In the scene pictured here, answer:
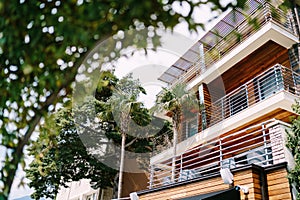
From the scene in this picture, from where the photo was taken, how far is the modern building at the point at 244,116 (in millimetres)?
6887

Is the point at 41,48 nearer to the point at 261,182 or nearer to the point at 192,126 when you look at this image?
the point at 261,182

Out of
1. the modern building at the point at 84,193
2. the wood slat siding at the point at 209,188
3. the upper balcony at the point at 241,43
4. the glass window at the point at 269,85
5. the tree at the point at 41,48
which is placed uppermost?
the upper balcony at the point at 241,43

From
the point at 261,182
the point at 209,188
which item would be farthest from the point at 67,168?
the point at 261,182

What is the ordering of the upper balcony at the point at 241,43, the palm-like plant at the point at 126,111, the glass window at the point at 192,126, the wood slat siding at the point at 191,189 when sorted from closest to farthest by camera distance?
1. the wood slat siding at the point at 191,189
2. the upper balcony at the point at 241,43
3. the glass window at the point at 192,126
4. the palm-like plant at the point at 126,111

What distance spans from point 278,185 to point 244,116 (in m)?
4.42

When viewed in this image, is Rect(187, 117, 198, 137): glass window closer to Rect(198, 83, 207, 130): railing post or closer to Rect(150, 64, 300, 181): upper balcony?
Rect(198, 83, 207, 130): railing post

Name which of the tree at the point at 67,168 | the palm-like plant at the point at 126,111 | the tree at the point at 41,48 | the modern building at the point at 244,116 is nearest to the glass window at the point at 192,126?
the modern building at the point at 244,116

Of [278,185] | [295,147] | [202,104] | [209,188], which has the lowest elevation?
[278,185]

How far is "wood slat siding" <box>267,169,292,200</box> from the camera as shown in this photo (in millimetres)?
6531

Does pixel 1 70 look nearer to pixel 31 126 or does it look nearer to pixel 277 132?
pixel 31 126

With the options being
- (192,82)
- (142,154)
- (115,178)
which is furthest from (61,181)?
(192,82)

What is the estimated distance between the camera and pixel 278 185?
6.77 metres

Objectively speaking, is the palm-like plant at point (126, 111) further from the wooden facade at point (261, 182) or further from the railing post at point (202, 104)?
the wooden facade at point (261, 182)

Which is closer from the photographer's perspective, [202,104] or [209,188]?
[209,188]
